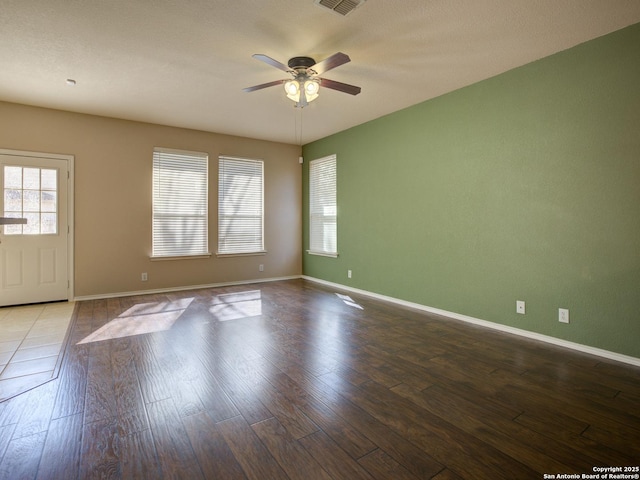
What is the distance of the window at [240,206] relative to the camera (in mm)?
6145

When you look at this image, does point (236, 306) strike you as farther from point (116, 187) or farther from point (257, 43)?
point (257, 43)

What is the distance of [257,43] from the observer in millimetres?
3000

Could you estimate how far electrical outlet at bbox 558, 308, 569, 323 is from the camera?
3145 mm

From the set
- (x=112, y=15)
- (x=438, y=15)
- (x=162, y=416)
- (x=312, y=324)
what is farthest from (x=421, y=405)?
(x=112, y=15)

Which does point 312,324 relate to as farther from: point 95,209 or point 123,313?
point 95,209

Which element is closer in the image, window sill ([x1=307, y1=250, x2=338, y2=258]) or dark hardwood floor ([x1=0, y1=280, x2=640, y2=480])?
dark hardwood floor ([x1=0, y1=280, x2=640, y2=480])

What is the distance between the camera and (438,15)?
261 cm

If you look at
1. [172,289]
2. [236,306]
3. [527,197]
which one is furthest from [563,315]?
[172,289]

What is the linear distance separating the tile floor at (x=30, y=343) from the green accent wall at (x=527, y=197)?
4066 mm

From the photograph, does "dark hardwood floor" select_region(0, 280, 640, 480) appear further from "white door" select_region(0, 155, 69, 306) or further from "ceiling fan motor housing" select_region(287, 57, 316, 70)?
"ceiling fan motor housing" select_region(287, 57, 316, 70)

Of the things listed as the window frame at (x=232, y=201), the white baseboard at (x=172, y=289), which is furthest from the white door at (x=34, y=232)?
the window frame at (x=232, y=201)

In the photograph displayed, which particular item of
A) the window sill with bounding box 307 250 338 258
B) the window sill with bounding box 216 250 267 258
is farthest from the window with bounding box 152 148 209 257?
the window sill with bounding box 307 250 338 258

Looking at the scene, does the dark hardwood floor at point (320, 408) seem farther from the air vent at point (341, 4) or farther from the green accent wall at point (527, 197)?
the air vent at point (341, 4)

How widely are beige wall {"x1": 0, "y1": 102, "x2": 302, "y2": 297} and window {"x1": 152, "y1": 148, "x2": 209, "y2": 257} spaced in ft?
0.39
